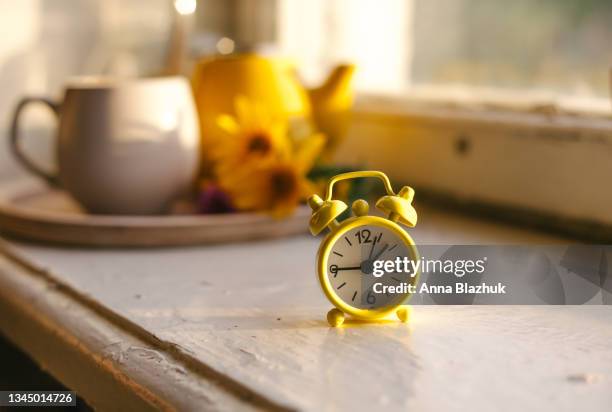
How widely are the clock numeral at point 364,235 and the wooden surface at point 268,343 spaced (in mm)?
51

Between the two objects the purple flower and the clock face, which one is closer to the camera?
the clock face

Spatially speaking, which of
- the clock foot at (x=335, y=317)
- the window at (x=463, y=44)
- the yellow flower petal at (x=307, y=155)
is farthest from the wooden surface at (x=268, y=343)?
the window at (x=463, y=44)

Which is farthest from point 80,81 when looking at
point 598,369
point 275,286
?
point 598,369

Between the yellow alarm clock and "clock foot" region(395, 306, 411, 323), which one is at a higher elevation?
the yellow alarm clock

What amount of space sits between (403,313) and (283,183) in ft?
0.93

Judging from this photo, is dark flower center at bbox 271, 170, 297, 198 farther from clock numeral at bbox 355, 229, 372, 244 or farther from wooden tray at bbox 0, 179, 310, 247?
clock numeral at bbox 355, 229, 372, 244

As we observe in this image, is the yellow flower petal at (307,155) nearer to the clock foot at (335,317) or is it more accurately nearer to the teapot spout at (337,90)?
the teapot spout at (337,90)

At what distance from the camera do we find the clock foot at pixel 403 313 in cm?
48

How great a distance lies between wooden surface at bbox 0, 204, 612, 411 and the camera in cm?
38

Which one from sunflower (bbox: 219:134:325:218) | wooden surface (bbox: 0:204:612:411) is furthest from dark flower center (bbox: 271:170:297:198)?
wooden surface (bbox: 0:204:612:411)

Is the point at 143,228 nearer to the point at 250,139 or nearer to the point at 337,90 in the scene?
the point at 250,139

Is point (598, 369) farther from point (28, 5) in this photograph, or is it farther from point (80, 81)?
point (28, 5)

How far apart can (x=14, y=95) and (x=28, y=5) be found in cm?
12

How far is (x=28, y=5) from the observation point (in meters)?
1.07
